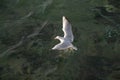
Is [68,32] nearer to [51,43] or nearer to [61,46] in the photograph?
[61,46]

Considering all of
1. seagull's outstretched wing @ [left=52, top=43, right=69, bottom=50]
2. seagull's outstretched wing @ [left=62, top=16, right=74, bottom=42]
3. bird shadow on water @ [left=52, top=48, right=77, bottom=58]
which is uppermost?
seagull's outstretched wing @ [left=62, top=16, right=74, bottom=42]

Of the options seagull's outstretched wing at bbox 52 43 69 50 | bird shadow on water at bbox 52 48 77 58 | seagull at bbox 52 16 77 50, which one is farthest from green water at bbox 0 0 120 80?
seagull's outstretched wing at bbox 52 43 69 50

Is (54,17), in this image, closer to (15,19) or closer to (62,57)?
(15,19)

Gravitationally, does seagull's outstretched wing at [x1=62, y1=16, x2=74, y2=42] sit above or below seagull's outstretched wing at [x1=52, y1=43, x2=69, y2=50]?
above

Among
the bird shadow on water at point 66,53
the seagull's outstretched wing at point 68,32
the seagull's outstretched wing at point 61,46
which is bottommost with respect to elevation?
the bird shadow on water at point 66,53

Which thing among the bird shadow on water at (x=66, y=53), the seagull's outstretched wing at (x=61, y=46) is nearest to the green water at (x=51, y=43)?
the bird shadow on water at (x=66, y=53)

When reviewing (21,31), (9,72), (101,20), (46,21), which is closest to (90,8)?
(101,20)

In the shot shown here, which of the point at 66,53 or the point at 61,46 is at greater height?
the point at 61,46

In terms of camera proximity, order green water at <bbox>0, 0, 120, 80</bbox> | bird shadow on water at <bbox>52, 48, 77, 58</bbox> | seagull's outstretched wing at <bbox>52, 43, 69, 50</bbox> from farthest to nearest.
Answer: bird shadow on water at <bbox>52, 48, 77, 58</bbox> < green water at <bbox>0, 0, 120, 80</bbox> < seagull's outstretched wing at <bbox>52, 43, 69, 50</bbox>

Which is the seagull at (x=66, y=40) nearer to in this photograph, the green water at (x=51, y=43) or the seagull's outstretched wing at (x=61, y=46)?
the seagull's outstretched wing at (x=61, y=46)

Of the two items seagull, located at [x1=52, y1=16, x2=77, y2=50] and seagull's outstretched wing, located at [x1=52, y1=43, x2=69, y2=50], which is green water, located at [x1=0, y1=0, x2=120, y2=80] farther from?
seagull's outstretched wing, located at [x1=52, y1=43, x2=69, y2=50]

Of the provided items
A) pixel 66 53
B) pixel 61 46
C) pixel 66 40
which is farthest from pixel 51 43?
pixel 61 46
